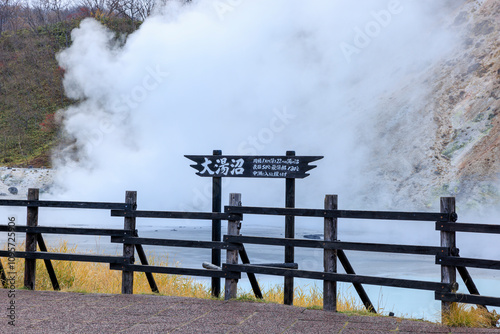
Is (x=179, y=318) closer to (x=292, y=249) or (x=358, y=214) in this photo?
(x=292, y=249)

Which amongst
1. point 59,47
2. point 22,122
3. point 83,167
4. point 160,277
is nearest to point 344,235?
point 160,277

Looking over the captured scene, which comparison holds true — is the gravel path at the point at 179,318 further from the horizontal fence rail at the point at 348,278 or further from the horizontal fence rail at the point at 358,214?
the horizontal fence rail at the point at 358,214

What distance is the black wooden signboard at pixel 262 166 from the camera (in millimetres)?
7410

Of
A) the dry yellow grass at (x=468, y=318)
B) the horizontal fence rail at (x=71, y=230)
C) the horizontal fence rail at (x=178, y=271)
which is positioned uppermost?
the horizontal fence rail at (x=71, y=230)

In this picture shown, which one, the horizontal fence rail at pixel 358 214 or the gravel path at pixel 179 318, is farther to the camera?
the horizontal fence rail at pixel 358 214

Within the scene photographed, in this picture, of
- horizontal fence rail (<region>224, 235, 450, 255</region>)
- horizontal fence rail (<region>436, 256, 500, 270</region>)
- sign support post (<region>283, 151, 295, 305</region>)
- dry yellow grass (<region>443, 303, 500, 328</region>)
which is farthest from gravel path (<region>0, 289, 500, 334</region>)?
horizontal fence rail (<region>224, 235, 450, 255</region>)

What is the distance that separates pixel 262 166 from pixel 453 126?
19201 mm

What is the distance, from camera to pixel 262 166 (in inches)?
296

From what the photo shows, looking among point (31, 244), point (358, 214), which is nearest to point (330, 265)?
point (358, 214)

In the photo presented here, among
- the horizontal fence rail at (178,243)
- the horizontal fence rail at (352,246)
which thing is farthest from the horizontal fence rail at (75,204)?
the horizontal fence rail at (352,246)

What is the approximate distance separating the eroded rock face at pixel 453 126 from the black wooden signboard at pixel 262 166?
1469 cm

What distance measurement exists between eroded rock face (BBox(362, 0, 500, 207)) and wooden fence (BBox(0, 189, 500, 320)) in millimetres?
15368

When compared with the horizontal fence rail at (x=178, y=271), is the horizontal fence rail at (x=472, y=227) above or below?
above

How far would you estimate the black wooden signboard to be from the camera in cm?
741
